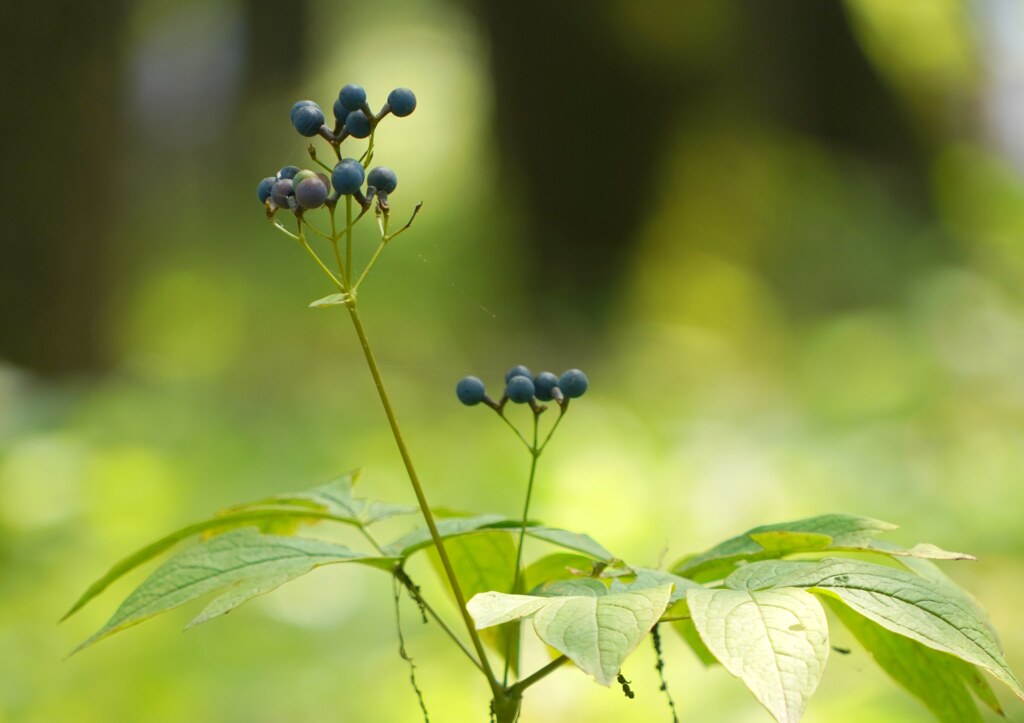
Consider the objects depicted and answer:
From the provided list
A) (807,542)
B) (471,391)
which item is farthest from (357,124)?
(807,542)

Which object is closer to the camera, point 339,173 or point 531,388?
point 339,173

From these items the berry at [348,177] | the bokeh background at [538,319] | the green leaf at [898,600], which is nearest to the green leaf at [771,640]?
the green leaf at [898,600]

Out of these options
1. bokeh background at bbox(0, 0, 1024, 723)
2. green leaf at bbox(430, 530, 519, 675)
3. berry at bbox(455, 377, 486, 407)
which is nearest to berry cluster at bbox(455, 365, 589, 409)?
berry at bbox(455, 377, 486, 407)

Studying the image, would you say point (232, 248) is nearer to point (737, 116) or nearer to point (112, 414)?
point (737, 116)

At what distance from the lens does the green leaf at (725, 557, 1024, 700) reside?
2.15 ft

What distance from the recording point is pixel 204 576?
810mm

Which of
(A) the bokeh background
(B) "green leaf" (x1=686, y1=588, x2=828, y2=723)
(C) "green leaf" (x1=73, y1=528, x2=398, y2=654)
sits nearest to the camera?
(B) "green leaf" (x1=686, y1=588, x2=828, y2=723)

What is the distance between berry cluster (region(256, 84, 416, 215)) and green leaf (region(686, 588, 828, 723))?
416mm

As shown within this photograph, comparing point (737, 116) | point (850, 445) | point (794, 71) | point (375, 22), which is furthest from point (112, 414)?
point (375, 22)

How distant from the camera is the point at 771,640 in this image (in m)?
0.62

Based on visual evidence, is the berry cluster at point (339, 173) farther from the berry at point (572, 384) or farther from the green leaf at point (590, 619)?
the green leaf at point (590, 619)

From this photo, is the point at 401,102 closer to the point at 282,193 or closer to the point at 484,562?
the point at 282,193

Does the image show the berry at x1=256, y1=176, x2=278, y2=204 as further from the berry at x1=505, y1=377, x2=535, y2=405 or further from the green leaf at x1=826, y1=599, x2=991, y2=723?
the green leaf at x1=826, y1=599, x2=991, y2=723

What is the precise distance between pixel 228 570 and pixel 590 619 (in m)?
0.34
